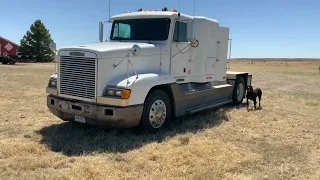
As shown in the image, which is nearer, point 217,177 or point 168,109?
point 217,177

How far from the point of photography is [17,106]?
10.6m

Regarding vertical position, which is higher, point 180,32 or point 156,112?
point 180,32

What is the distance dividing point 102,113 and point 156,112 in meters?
1.37

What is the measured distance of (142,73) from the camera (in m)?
7.56

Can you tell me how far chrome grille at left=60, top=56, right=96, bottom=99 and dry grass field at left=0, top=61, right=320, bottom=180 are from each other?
97 centimetres

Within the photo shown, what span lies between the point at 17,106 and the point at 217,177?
762 centimetres

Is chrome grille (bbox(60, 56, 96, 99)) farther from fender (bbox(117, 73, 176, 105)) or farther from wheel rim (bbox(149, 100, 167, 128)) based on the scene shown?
wheel rim (bbox(149, 100, 167, 128))

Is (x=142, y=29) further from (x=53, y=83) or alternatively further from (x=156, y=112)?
(x=53, y=83)

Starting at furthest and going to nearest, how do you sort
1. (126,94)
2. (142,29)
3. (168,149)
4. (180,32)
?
(142,29)
(180,32)
(126,94)
(168,149)

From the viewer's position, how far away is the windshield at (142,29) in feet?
27.6

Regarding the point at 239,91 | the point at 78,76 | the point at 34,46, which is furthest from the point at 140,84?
the point at 34,46

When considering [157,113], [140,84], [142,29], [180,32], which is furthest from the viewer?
[142,29]

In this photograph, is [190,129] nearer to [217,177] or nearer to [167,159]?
[167,159]

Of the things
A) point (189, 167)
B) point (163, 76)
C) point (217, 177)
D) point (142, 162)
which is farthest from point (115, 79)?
point (217, 177)
